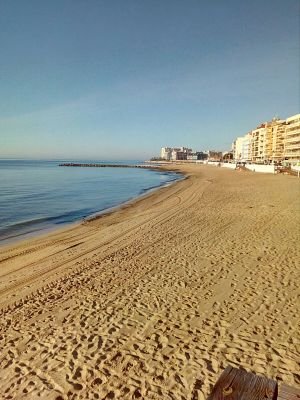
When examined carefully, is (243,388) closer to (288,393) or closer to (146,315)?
(288,393)

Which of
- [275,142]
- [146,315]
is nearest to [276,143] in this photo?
[275,142]

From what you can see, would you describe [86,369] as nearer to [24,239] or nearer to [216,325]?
[216,325]

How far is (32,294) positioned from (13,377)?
117 inches

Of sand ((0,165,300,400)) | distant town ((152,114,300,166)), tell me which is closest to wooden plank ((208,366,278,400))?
sand ((0,165,300,400))

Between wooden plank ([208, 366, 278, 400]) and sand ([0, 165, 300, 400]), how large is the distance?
2884mm

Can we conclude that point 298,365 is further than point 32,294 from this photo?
No

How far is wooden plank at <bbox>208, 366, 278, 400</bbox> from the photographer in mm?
1426

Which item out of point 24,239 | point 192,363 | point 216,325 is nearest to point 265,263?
point 216,325

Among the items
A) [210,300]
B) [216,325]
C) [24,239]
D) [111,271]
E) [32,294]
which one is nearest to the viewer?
[216,325]

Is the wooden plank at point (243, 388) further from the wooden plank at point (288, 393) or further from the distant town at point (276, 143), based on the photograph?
the distant town at point (276, 143)

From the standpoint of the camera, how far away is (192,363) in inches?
179

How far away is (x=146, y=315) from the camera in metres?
5.97

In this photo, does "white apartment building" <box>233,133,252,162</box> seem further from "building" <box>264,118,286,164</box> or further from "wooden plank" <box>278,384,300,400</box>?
"wooden plank" <box>278,384,300,400</box>

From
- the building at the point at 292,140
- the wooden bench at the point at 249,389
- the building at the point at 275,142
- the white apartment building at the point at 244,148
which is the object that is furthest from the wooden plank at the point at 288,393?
the white apartment building at the point at 244,148
